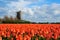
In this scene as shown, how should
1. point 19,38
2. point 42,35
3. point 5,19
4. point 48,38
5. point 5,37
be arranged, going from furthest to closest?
point 5,19 < point 5,37 < point 42,35 < point 48,38 < point 19,38

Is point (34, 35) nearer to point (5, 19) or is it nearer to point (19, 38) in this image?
point (19, 38)

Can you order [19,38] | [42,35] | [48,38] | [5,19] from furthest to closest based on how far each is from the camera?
[5,19] < [42,35] < [48,38] < [19,38]

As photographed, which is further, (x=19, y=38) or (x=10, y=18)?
(x=10, y=18)

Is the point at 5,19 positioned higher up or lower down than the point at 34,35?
lower down

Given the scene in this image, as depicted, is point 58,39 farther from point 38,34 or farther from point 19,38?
point 19,38

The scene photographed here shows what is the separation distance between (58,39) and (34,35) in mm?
611

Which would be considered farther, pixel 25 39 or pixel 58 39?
pixel 58 39

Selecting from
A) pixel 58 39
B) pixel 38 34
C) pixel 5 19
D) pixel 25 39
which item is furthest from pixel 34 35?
pixel 5 19

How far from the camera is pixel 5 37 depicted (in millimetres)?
5465

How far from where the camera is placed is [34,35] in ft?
17.8

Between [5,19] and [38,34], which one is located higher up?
[38,34]

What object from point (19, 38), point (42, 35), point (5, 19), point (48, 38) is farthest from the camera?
point (5, 19)

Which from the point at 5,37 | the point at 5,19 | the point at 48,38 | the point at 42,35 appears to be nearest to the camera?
the point at 48,38

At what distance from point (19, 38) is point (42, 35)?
101cm
